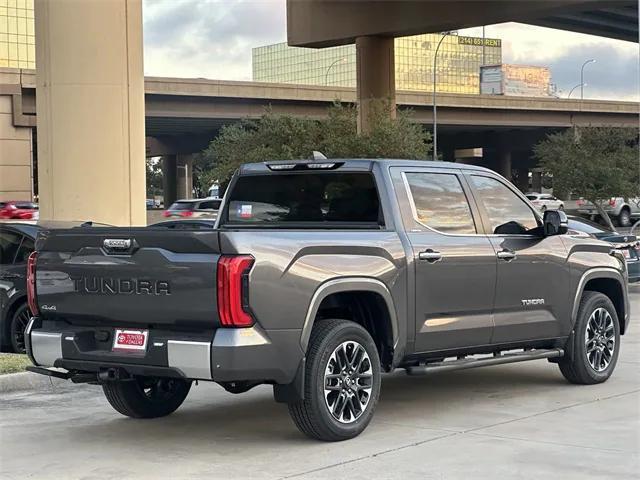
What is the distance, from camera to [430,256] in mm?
7480

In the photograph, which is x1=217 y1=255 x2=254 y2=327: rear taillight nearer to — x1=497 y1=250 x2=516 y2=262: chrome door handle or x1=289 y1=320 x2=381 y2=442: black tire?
x1=289 y1=320 x2=381 y2=442: black tire

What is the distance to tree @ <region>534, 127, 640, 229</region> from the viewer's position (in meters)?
26.7

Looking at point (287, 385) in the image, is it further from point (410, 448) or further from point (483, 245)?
point (483, 245)

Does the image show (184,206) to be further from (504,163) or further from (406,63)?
(406,63)

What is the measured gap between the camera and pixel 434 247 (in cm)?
757

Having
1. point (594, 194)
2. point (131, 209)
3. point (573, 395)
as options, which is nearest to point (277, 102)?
point (594, 194)

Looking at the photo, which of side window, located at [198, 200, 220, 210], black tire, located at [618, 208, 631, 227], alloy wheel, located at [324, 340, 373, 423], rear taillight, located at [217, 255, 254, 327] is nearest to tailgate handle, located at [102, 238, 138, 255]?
rear taillight, located at [217, 255, 254, 327]

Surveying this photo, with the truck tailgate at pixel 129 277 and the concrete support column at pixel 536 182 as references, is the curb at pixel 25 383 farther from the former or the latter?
the concrete support column at pixel 536 182

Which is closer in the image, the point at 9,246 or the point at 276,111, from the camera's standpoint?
the point at 9,246

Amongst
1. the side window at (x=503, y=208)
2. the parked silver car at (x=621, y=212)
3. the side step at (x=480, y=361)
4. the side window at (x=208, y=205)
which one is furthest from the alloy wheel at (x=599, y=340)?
the parked silver car at (x=621, y=212)

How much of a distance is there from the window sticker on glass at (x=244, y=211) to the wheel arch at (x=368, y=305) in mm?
1530

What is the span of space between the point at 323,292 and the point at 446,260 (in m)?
1.38

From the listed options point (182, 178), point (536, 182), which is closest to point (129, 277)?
point (182, 178)

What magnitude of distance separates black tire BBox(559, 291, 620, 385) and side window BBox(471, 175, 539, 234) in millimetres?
975
